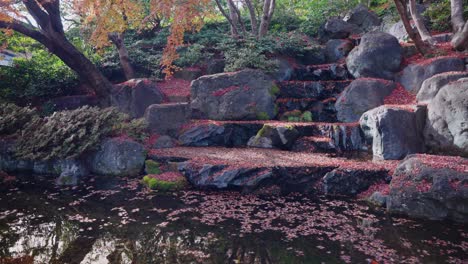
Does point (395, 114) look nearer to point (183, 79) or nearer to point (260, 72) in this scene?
point (260, 72)

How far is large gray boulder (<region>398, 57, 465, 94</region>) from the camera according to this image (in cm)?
1201

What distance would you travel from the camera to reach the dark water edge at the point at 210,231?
508 cm

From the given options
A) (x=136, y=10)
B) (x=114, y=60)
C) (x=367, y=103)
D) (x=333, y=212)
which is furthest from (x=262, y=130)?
(x=114, y=60)

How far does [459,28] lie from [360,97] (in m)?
5.03

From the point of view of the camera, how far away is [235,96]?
13.1 metres

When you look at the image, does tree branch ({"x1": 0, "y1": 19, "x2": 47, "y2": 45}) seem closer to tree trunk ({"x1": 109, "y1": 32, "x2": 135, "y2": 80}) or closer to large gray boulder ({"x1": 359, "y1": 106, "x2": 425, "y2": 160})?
tree trunk ({"x1": 109, "y1": 32, "x2": 135, "y2": 80})

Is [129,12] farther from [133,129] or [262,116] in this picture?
[262,116]

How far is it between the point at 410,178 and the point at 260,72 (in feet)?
26.3

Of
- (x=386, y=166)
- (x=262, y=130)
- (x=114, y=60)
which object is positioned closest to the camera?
(x=386, y=166)

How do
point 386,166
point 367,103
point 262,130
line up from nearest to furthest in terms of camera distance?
1. point 386,166
2. point 262,130
3. point 367,103

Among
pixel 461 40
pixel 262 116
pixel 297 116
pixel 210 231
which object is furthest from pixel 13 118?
pixel 461 40

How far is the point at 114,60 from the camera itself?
55.7 ft

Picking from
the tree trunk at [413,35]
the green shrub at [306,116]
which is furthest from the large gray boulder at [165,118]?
the tree trunk at [413,35]

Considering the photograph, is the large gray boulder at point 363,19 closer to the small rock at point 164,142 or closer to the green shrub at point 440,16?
the green shrub at point 440,16
